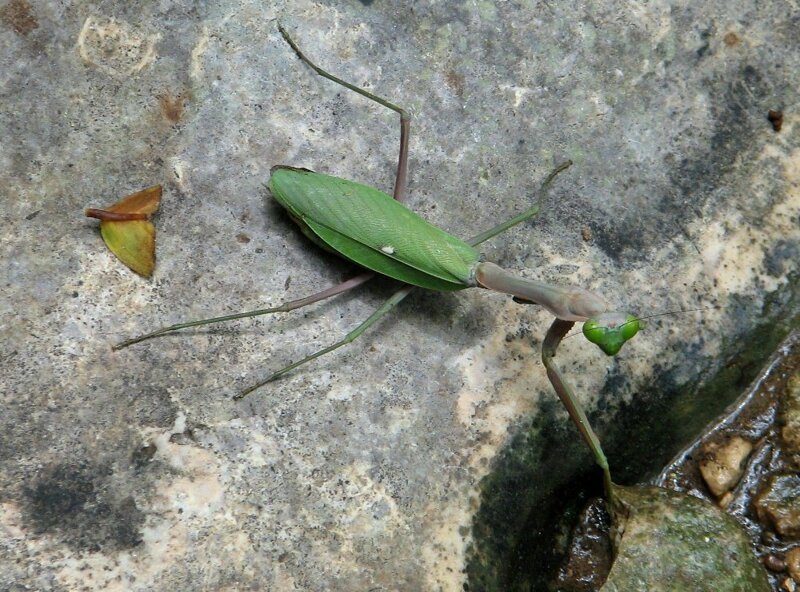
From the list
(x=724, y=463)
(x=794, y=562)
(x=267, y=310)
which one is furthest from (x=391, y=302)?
(x=794, y=562)

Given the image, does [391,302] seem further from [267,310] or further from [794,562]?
[794,562]

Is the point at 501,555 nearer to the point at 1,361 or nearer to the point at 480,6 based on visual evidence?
the point at 1,361

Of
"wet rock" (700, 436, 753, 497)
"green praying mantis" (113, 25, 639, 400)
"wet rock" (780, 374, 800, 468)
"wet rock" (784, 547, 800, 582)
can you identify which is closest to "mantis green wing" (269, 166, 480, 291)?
"green praying mantis" (113, 25, 639, 400)

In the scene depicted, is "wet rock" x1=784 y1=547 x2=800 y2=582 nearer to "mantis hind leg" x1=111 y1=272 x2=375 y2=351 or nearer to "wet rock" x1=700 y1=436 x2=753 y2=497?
"wet rock" x1=700 y1=436 x2=753 y2=497

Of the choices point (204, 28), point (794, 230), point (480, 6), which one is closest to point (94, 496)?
point (204, 28)

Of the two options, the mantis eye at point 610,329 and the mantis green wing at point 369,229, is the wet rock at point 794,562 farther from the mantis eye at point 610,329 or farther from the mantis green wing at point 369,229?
the mantis green wing at point 369,229
